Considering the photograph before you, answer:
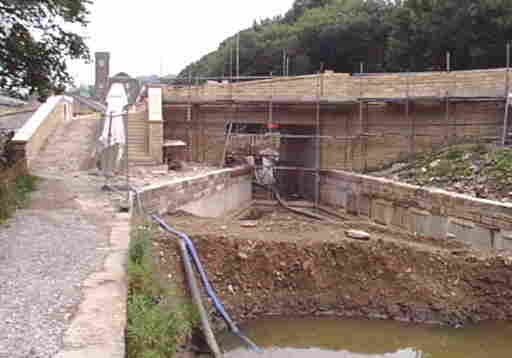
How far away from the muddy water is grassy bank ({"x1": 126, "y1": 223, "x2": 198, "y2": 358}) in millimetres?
1385

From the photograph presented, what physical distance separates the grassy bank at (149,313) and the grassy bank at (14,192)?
9.25 feet

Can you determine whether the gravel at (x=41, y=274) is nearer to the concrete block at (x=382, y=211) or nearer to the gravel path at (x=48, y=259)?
the gravel path at (x=48, y=259)

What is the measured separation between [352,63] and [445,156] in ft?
76.5

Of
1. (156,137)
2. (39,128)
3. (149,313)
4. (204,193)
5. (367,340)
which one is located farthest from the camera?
(156,137)

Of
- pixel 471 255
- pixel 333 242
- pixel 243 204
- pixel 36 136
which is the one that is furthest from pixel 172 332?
pixel 243 204

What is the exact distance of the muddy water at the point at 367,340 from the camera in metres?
7.12

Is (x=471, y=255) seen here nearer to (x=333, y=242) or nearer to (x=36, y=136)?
(x=333, y=242)

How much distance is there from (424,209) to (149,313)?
32.0 feet

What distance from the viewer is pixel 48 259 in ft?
19.4

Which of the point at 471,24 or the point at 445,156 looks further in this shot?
the point at 471,24

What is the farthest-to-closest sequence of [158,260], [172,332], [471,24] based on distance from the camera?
[471,24]
[158,260]
[172,332]

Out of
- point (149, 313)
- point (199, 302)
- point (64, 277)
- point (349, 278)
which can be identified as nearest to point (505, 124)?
point (349, 278)

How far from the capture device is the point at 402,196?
13898mm

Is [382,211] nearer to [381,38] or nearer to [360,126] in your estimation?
[360,126]
